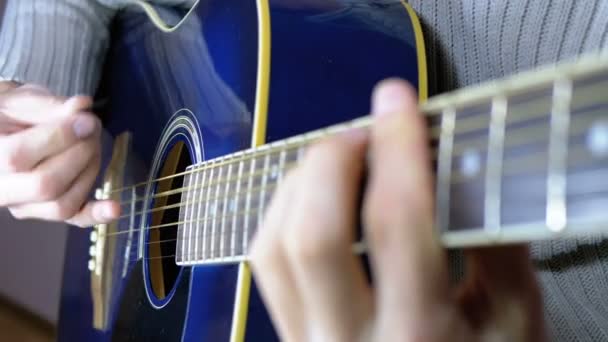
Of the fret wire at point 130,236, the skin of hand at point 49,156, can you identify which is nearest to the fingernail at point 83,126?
the skin of hand at point 49,156

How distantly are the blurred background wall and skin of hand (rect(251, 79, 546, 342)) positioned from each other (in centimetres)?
132

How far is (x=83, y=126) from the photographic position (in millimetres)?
724

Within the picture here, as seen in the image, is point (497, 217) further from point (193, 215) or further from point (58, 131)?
point (58, 131)

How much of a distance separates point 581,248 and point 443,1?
29 centimetres

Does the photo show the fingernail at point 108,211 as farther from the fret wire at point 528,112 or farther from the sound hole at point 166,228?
the fret wire at point 528,112

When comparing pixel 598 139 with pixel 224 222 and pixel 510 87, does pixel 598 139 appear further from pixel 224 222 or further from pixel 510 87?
pixel 224 222

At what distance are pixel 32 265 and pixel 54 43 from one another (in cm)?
81

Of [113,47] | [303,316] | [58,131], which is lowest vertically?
[303,316]

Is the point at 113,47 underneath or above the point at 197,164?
above

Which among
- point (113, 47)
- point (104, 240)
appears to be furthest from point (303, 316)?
point (113, 47)

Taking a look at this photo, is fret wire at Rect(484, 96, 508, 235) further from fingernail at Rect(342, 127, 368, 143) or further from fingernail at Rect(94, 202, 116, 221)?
fingernail at Rect(94, 202, 116, 221)

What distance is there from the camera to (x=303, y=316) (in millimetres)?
359

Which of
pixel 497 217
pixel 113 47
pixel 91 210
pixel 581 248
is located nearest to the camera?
pixel 497 217

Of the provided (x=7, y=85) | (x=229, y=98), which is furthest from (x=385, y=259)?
(x=7, y=85)
